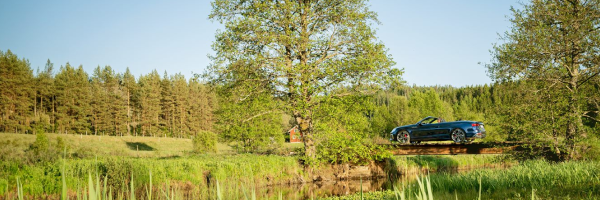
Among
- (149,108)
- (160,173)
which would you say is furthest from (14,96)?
(160,173)

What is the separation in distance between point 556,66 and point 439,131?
560 centimetres

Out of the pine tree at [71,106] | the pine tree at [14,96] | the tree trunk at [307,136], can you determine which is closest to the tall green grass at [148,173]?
the tree trunk at [307,136]

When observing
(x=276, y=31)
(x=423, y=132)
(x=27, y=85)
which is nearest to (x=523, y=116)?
(x=423, y=132)

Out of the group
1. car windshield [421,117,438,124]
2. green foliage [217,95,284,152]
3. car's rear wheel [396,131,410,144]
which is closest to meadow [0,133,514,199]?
car's rear wheel [396,131,410,144]

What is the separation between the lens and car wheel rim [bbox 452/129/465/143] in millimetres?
16812

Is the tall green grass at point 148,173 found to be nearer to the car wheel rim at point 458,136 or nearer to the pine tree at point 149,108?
the car wheel rim at point 458,136

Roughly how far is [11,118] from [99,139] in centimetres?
1399

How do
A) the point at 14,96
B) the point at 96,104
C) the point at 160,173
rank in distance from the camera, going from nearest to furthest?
the point at 160,173 → the point at 14,96 → the point at 96,104

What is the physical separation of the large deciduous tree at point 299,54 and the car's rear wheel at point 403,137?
14.2 ft

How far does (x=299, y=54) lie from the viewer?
53.8 feet

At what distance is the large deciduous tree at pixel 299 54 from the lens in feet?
51.0

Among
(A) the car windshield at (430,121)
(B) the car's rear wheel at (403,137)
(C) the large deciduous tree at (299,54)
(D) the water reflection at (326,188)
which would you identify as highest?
(C) the large deciduous tree at (299,54)

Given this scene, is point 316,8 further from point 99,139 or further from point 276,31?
point 99,139

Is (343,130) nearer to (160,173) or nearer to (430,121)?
(430,121)
